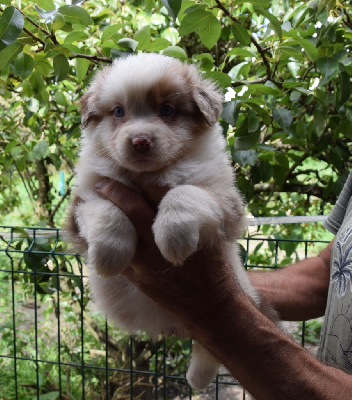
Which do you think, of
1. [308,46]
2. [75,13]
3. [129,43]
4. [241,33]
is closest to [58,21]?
[75,13]

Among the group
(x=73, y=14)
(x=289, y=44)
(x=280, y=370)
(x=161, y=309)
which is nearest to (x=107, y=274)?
(x=161, y=309)

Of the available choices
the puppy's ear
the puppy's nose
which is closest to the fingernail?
the puppy's nose

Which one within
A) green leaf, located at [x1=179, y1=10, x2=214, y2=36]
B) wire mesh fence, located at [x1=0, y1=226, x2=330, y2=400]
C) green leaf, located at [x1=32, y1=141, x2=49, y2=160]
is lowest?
wire mesh fence, located at [x1=0, y1=226, x2=330, y2=400]

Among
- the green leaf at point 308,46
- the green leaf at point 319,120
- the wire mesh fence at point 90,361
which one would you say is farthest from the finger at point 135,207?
the wire mesh fence at point 90,361

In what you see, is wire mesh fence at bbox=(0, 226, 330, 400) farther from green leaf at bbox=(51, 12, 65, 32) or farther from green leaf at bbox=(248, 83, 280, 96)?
green leaf at bbox=(51, 12, 65, 32)

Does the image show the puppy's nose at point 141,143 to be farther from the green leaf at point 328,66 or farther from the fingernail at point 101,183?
the green leaf at point 328,66

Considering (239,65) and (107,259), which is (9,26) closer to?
(107,259)
